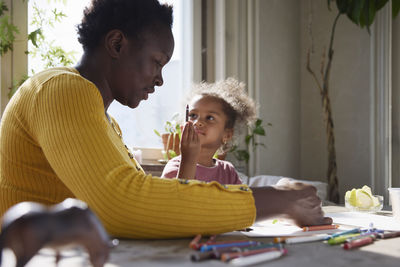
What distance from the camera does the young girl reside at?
162cm

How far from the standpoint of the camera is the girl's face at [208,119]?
199 cm

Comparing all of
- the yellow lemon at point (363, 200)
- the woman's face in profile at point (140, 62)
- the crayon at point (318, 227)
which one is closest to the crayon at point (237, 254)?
the crayon at point (318, 227)

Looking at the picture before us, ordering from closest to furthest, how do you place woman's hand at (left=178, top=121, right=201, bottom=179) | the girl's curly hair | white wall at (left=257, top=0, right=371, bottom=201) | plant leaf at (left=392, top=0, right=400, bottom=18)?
woman's hand at (left=178, top=121, right=201, bottom=179)
the girl's curly hair
plant leaf at (left=392, top=0, right=400, bottom=18)
white wall at (left=257, top=0, right=371, bottom=201)

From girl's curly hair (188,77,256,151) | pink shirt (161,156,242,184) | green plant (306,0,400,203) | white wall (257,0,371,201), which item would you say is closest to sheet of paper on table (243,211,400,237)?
pink shirt (161,156,242,184)

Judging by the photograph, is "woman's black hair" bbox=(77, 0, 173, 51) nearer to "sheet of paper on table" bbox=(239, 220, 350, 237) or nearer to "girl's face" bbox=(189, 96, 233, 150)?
"sheet of paper on table" bbox=(239, 220, 350, 237)

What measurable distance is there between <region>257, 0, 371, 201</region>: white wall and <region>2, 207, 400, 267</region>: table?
235cm

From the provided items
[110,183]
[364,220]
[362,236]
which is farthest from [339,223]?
[110,183]

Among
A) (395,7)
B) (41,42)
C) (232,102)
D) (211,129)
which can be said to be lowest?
(211,129)

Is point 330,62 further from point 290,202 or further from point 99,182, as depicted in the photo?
point 99,182

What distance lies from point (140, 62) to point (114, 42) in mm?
76

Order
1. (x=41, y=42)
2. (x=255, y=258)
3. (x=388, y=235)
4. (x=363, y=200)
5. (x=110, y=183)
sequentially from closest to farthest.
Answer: (x=255, y=258)
(x=110, y=183)
(x=388, y=235)
(x=363, y=200)
(x=41, y=42)

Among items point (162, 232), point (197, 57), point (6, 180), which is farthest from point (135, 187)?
point (197, 57)

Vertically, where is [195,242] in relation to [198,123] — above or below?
below

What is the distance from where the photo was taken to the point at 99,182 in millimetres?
665
